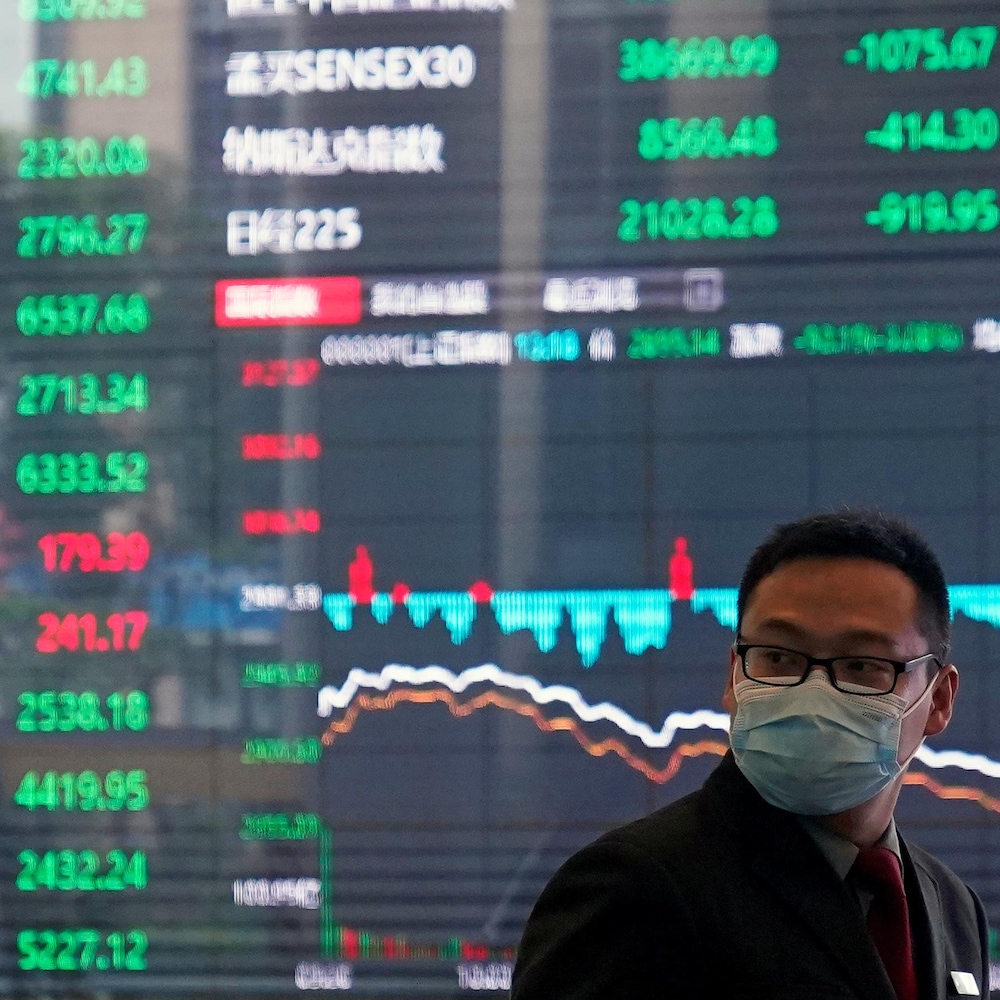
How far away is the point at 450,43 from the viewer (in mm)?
2223

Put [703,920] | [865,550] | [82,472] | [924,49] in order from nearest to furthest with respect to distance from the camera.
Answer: [703,920], [865,550], [924,49], [82,472]

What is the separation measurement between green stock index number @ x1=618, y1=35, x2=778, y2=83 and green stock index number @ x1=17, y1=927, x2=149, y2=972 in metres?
1.66

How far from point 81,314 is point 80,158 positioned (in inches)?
10.5

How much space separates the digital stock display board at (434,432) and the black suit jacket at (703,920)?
107 centimetres

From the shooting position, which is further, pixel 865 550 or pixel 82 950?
pixel 82 950

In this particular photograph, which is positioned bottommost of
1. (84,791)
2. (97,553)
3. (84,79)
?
(84,791)

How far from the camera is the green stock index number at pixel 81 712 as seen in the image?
7.37 ft

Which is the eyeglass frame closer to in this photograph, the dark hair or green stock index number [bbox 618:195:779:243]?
the dark hair

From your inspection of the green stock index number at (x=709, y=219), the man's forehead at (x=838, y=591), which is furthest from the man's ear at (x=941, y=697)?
the green stock index number at (x=709, y=219)

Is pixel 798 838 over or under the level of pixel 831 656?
under

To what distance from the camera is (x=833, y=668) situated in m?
1.14

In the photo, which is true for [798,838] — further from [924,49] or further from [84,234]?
[84,234]

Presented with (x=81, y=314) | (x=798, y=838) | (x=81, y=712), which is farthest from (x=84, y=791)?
(x=798, y=838)

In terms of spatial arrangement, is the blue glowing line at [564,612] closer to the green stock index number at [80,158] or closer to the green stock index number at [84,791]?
the green stock index number at [84,791]
